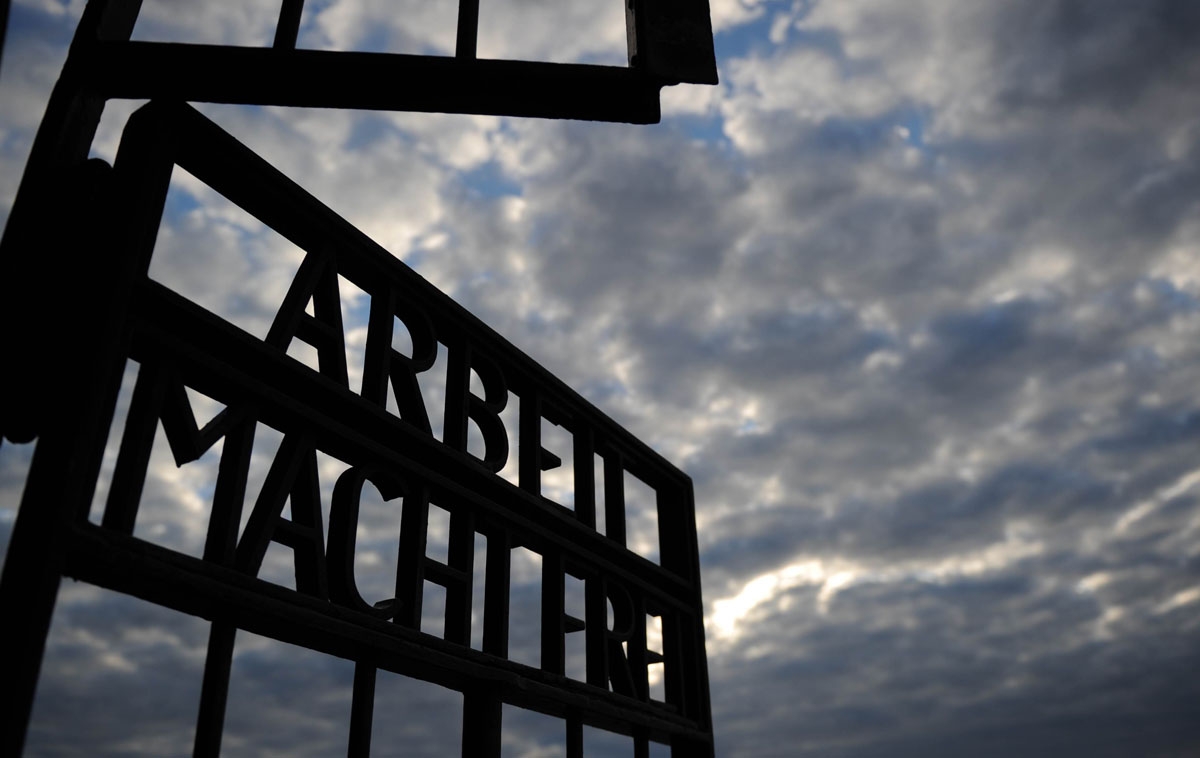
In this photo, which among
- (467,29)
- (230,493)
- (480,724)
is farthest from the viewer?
(480,724)

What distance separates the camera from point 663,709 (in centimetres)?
619

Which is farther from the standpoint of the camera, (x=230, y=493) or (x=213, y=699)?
(x=230, y=493)

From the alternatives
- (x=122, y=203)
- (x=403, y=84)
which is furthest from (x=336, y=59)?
(x=122, y=203)

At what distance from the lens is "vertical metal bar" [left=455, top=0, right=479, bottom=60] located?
394 cm

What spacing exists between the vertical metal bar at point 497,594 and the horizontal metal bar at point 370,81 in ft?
7.13

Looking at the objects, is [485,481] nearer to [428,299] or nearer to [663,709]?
[428,299]

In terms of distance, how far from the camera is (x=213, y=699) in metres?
3.36

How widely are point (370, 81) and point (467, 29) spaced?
45cm

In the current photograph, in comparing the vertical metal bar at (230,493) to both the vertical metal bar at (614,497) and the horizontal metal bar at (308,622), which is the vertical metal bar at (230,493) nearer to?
the horizontal metal bar at (308,622)

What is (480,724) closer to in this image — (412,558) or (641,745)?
(412,558)

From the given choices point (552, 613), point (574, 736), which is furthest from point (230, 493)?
point (574, 736)

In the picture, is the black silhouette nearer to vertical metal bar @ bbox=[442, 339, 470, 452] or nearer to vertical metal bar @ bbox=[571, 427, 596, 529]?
vertical metal bar @ bbox=[442, 339, 470, 452]

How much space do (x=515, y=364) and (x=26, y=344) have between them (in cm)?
267

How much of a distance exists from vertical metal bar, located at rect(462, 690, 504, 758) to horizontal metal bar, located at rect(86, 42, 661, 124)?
2651 millimetres
